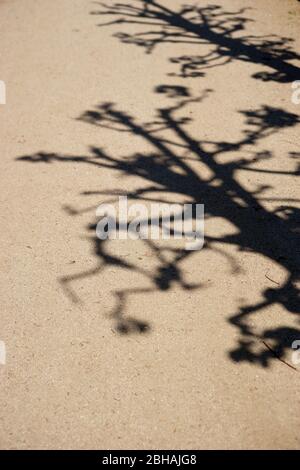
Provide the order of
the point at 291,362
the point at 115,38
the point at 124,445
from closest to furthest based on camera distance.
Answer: the point at 124,445 < the point at 291,362 < the point at 115,38

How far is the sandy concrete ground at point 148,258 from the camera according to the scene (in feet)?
11.9

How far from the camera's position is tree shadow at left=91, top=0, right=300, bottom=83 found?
820 cm

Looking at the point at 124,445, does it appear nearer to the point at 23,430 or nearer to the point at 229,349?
the point at 23,430

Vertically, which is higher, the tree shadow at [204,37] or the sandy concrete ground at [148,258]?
the tree shadow at [204,37]

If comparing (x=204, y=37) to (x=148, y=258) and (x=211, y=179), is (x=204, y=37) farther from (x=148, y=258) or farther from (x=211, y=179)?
(x=148, y=258)

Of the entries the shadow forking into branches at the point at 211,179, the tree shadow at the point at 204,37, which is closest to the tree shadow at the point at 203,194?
the shadow forking into branches at the point at 211,179

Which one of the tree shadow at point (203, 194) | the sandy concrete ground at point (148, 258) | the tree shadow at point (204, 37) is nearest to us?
the sandy concrete ground at point (148, 258)

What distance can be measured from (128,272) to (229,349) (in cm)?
122

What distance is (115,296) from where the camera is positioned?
175 inches

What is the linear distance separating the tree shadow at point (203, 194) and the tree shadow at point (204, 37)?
1.19 metres

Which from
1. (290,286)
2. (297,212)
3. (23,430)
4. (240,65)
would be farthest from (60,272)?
(240,65)

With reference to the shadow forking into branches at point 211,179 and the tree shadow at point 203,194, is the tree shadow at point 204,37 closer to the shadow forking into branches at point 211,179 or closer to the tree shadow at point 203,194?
the shadow forking into branches at point 211,179

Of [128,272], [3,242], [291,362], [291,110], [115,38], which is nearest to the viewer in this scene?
[291,362]

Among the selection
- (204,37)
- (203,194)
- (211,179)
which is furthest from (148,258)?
(204,37)
